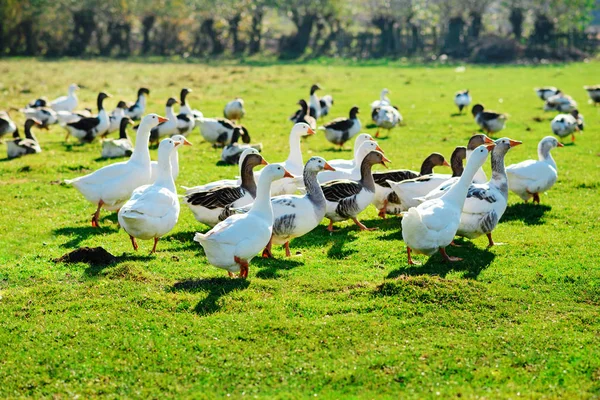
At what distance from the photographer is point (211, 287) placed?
28.9ft

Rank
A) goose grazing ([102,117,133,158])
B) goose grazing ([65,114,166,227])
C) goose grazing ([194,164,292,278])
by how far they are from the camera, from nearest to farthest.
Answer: goose grazing ([194,164,292,278]) < goose grazing ([65,114,166,227]) < goose grazing ([102,117,133,158])

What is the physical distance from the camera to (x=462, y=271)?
950cm

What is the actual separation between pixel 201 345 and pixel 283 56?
54.2 meters

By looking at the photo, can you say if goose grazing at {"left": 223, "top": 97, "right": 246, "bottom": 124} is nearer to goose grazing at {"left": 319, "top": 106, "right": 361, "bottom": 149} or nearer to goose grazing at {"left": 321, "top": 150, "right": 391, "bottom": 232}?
goose grazing at {"left": 319, "top": 106, "right": 361, "bottom": 149}

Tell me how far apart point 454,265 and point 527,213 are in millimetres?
3726

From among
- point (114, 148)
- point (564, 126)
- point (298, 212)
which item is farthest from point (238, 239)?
point (564, 126)

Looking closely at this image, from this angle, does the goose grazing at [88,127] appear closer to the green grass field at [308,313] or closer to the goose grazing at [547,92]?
the green grass field at [308,313]

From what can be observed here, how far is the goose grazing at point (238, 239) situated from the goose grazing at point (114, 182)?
3.83m

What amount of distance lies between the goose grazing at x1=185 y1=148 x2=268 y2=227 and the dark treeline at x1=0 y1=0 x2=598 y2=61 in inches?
1860

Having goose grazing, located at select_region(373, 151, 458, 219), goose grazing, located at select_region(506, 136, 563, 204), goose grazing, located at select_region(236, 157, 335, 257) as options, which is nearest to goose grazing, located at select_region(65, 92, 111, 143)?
goose grazing, located at select_region(373, 151, 458, 219)

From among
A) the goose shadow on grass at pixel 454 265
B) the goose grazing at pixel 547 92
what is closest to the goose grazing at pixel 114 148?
the goose shadow on grass at pixel 454 265

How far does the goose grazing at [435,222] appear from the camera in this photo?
30.3 feet

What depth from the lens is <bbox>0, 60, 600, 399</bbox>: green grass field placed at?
22.2ft

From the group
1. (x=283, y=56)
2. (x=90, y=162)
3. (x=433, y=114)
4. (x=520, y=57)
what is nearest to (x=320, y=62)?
(x=283, y=56)
